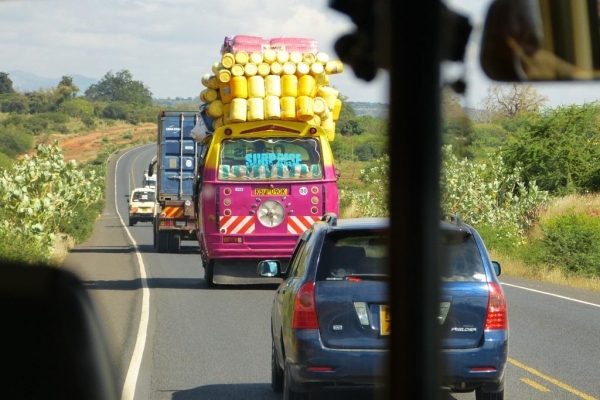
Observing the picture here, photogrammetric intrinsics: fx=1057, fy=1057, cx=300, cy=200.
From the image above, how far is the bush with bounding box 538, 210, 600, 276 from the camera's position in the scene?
2342 cm

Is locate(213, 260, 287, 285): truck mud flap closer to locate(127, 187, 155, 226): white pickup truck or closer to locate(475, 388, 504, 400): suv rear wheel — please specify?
locate(475, 388, 504, 400): suv rear wheel

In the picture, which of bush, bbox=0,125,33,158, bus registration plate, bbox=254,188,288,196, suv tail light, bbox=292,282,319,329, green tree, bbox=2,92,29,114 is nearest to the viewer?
suv tail light, bbox=292,282,319,329

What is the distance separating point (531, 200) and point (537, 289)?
11.5 m

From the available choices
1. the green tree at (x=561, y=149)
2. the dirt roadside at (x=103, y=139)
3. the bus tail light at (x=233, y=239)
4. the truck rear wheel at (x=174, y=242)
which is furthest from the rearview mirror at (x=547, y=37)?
the dirt roadside at (x=103, y=139)

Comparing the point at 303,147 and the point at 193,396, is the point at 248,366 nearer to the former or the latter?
the point at 193,396

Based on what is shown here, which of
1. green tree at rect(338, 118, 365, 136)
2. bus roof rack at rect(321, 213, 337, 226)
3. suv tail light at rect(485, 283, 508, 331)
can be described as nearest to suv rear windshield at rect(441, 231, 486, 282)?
suv tail light at rect(485, 283, 508, 331)

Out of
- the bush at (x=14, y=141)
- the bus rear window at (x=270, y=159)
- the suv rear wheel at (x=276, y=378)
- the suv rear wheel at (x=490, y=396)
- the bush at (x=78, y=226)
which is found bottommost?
the bush at (x=78, y=226)

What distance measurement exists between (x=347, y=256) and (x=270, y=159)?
1000 centimetres

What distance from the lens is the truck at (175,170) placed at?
27547mm

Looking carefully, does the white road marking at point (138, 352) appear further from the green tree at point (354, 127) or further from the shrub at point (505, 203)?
the shrub at point (505, 203)

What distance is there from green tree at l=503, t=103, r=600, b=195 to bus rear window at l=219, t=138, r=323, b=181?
14.7 meters

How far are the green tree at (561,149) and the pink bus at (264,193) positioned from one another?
14.7 metres

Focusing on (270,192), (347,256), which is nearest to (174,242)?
(270,192)

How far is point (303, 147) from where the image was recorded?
17141 mm
